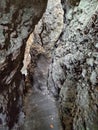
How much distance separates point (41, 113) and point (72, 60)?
2177 mm

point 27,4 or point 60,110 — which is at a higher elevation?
point 27,4

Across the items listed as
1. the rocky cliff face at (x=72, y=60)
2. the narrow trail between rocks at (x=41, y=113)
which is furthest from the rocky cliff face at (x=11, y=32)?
the rocky cliff face at (x=72, y=60)

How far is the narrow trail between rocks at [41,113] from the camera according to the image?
22.9 feet

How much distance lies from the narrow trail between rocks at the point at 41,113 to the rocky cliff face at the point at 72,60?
1.13ft

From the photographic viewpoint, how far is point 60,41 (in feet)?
28.8

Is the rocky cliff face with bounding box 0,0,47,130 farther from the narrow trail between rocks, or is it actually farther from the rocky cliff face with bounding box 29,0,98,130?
the rocky cliff face with bounding box 29,0,98,130

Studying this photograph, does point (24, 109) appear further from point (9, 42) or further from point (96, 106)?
point (96, 106)

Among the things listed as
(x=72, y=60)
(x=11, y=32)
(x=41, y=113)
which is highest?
(x=11, y=32)

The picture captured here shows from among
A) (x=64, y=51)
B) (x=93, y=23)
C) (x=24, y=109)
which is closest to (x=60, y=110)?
(x=24, y=109)

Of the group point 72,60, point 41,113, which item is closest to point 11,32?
point 72,60

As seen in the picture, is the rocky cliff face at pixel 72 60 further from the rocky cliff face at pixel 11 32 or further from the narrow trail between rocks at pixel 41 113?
the rocky cliff face at pixel 11 32

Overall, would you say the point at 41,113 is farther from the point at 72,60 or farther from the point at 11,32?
the point at 11,32

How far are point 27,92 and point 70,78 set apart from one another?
3.19 meters

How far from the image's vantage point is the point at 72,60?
6848mm
